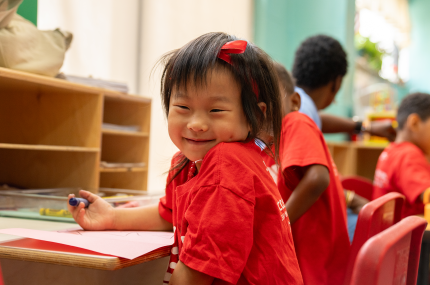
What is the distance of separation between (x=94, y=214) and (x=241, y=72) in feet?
1.55

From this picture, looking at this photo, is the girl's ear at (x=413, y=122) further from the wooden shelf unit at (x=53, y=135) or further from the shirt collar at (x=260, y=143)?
the shirt collar at (x=260, y=143)

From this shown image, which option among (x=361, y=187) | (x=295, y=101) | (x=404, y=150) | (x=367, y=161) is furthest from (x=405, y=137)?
(x=367, y=161)

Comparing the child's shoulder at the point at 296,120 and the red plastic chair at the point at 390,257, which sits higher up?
the child's shoulder at the point at 296,120

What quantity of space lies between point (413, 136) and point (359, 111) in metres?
2.07

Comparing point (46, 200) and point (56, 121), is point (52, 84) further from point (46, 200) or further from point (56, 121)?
point (46, 200)

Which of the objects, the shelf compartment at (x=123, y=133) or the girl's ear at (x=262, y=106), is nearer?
the girl's ear at (x=262, y=106)

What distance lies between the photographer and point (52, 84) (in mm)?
1390

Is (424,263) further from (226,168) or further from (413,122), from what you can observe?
(226,168)

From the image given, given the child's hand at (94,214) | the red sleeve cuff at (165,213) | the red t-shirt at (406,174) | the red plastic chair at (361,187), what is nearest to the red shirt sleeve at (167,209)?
the red sleeve cuff at (165,213)

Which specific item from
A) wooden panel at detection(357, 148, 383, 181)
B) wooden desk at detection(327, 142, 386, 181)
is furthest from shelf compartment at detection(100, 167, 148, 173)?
wooden panel at detection(357, 148, 383, 181)

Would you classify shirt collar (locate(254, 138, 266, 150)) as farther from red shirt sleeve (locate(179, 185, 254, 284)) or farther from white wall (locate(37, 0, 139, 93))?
white wall (locate(37, 0, 139, 93))

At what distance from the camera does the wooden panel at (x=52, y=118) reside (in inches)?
63.7

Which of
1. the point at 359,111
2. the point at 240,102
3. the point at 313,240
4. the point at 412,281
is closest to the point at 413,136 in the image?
the point at 313,240

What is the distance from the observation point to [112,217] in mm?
955
